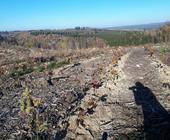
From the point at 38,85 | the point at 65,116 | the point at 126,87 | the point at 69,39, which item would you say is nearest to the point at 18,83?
the point at 38,85

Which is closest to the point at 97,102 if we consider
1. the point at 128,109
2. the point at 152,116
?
the point at 128,109

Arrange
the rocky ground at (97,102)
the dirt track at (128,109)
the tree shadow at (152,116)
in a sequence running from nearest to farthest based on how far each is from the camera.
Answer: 1. the tree shadow at (152,116)
2. the dirt track at (128,109)
3. the rocky ground at (97,102)

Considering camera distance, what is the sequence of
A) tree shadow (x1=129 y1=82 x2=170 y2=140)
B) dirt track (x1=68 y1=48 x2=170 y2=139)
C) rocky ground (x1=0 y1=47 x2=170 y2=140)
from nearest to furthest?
tree shadow (x1=129 y1=82 x2=170 y2=140), dirt track (x1=68 y1=48 x2=170 y2=139), rocky ground (x1=0 y1=47 x2=170 y2=140)

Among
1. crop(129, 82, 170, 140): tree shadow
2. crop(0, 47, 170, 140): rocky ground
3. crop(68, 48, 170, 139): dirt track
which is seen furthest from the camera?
crop(0, 47, 170, 140): rocky ground

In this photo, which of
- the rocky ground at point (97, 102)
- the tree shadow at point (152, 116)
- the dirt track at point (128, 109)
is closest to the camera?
the tree shadow at point (152, 116)

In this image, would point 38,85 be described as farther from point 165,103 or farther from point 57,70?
point 165,103

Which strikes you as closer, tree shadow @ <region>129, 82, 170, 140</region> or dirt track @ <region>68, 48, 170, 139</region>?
tree shadow @ <region>129, 82, 170, 140</region>

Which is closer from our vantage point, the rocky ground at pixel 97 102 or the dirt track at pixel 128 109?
the dirt track at pixel 128 109
